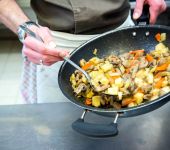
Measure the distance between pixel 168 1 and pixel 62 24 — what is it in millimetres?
1027

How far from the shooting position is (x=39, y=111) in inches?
37.6

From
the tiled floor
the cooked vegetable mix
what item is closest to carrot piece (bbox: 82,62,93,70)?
the cooked vegetable mix

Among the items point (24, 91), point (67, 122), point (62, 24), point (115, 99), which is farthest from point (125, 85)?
point (24, 91)

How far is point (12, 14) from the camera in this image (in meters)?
1.01

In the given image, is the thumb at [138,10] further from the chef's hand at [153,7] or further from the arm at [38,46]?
the arm at [38,46]

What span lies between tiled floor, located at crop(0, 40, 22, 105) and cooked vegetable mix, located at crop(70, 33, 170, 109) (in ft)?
4.19

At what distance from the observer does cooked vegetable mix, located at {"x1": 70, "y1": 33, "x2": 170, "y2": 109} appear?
2.72 ft

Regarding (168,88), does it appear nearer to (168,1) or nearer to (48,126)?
(48,126)

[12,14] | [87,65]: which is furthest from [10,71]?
[87,65]

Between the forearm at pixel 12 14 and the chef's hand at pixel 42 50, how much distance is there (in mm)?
96

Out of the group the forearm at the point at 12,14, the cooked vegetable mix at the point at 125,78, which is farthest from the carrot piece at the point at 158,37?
the forearm at the point at 12,14

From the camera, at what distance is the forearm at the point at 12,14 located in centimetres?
100


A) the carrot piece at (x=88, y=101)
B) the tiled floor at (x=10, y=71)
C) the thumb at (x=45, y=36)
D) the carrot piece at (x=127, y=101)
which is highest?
the thumb at (x=45, y=36)

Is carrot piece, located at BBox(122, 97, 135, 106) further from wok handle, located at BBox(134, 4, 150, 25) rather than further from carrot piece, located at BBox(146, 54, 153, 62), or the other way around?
wok handle, located at BBox(134, 4, 150, 25)
